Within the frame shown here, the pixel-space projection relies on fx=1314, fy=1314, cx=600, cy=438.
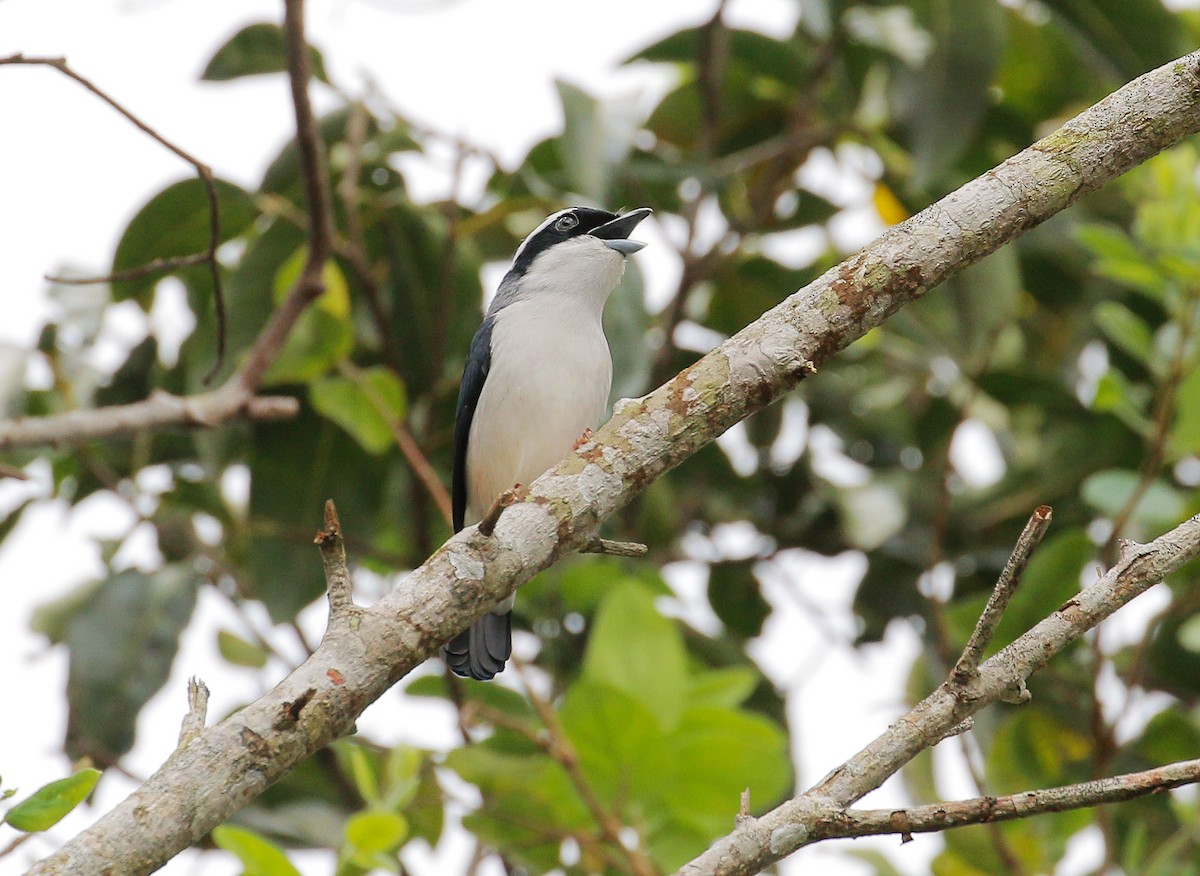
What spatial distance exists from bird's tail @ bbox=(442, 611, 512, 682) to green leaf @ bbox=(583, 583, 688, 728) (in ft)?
0.91

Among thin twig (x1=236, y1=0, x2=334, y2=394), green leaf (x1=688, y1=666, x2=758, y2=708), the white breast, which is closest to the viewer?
thin twig (x1=236, y1=0, x2=334, y2=394)

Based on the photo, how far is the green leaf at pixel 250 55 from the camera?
4500 millimetres

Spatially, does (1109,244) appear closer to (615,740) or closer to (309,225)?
(615,740)

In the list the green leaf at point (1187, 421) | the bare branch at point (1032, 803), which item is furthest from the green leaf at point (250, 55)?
the bare branch at point (1032, 803)

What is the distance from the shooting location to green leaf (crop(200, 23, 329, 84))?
14.8 ft

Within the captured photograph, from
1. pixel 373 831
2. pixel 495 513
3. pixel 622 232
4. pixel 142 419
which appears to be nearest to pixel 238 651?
pixel 142 419

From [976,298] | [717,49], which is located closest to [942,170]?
[976,298]

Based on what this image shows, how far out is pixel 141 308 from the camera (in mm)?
4699

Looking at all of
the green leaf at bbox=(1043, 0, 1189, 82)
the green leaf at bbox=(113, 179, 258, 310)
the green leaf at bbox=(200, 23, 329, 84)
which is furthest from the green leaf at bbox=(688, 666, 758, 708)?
the green leaf at bbox=(200, 23, 329, 84)

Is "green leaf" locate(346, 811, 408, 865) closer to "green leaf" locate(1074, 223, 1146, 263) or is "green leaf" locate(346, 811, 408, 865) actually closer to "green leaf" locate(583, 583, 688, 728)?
"green leaf" locate(583, 583, 688, 728)

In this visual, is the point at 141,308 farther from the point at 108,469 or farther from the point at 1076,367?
the point at 1076,367

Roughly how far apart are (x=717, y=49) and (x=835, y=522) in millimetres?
1715

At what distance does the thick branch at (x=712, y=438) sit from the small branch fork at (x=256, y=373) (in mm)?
1445

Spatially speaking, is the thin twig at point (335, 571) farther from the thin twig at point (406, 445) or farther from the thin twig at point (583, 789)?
the thin twig at point (406, 445)
